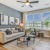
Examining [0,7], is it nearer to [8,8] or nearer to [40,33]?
[8,8]

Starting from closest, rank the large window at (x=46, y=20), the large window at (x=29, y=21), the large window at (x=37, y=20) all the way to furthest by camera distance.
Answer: the large window at (x=46, y=20) → the large window at (x=37, y=20) → the large window at (x=29, y=21)

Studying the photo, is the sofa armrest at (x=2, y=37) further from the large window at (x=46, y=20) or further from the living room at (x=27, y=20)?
the large window at (x=46, y=20)

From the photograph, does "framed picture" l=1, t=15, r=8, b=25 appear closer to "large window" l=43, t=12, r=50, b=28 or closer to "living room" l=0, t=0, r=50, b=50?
"living room" l=0, t=0, r=50, b=50

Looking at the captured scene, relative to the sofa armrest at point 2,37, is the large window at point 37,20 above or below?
above

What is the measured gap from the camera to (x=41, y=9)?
7.31 m

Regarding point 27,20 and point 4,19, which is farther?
point 27,20

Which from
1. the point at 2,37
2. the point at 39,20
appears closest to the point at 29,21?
the point at 39,20

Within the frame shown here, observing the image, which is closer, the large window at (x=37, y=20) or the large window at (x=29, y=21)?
the large window at (x=37, y=20)

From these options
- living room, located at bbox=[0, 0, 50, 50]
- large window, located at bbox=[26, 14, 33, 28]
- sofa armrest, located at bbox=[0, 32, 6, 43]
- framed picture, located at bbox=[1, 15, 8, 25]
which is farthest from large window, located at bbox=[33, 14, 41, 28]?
sofa armrest, located at bbox=[0, 32, 6, 43]

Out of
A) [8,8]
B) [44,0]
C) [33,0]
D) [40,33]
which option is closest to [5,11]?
[8,8]

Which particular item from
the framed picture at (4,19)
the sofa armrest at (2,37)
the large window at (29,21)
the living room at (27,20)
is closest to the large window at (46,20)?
the living room at (27,20)

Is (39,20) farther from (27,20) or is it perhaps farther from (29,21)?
(27,20)

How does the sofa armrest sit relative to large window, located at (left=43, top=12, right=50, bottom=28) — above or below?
below

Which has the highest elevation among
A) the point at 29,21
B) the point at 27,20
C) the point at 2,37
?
the point at 27,20
